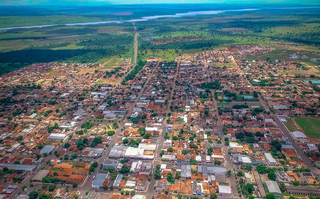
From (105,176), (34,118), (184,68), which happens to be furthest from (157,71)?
(105,176)

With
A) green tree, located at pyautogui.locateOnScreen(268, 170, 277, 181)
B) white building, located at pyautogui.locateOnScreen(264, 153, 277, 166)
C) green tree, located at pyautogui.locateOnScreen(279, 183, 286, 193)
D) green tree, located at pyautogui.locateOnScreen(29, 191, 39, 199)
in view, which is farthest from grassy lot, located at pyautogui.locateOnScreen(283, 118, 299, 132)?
green tree, located at pyautogui.locateOnScreen(29, 191, 39, 199)

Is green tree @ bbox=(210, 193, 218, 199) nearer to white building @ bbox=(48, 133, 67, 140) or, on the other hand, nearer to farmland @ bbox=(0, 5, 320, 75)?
white building @ bbox=(48, 133, 67, 140)

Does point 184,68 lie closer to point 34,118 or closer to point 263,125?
point 263,125

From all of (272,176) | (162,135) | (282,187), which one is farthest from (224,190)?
(162,135)

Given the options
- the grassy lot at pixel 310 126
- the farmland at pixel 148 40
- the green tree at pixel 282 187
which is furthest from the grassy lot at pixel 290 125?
the farmland at pixel 148 40

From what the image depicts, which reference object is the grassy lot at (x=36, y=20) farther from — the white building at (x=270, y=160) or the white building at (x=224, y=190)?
the white building at (x=224, y=190)

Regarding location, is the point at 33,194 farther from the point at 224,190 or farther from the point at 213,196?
the point at 224,190
